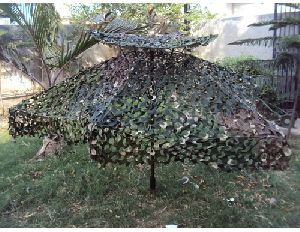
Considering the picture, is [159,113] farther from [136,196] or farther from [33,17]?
[33,17]

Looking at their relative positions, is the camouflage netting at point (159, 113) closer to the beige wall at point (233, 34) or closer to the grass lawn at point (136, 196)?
the grass lawn at point (136, 196)

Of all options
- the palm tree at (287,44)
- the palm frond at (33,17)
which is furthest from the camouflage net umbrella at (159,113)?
the palm tree at (287,44)

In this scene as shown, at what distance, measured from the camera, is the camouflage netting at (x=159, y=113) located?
2.20 m

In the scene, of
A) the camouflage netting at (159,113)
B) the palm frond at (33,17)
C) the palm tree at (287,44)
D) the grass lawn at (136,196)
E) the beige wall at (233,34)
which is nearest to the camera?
the camouflage netting at (159,113)

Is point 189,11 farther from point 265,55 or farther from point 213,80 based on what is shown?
point 213,80

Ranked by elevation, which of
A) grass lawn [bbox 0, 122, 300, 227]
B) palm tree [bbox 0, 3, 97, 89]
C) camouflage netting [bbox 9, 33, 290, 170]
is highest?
palm tree [bbox 0, 3, 97, 89]

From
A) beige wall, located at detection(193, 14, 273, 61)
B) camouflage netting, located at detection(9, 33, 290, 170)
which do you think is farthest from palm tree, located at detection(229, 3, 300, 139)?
camouflage netting, located at detection(9, 33, 290, 170)

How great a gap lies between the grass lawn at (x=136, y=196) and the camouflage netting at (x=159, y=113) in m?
0.97

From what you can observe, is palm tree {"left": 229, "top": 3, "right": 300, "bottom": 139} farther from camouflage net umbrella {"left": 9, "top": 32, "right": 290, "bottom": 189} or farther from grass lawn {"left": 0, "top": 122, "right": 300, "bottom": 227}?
camouflage net umbrella {"left": 9, "top": 32, "right": 290, "bottom": 189}

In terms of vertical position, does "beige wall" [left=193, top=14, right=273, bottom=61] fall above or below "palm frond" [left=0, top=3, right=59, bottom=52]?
below

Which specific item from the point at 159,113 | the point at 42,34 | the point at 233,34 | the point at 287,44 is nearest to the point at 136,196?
the point at 159,113

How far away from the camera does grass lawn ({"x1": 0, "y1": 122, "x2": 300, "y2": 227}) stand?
3.22 m

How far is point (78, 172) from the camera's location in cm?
416

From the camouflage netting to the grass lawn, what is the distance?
97 centimetres
